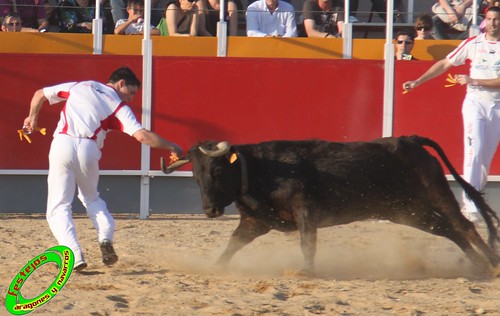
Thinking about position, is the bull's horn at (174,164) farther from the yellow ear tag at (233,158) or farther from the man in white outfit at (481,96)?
the man in white outfit at (481,96)

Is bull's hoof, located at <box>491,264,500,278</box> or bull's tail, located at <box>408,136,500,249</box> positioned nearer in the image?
bull's hoof, located at <box>491,264,500,278</box>

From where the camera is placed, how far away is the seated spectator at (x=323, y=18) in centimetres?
1073

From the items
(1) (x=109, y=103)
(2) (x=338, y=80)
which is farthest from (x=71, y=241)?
(2) (x=338, y=80)

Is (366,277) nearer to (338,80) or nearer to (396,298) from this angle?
(396,298)

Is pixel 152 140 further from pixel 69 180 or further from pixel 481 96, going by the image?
pixel 481 96

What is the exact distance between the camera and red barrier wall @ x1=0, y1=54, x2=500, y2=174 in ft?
32.4

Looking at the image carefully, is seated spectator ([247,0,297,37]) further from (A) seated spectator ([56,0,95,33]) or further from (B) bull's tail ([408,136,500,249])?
(B) bull's tail ([408,136,500,249])

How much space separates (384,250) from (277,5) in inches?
143

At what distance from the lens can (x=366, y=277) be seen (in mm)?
7008


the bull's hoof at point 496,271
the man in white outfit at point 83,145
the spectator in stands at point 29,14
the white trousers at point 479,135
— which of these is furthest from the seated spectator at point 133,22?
the bull's hoof at point 496,271

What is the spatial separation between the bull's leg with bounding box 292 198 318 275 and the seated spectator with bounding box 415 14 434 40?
3.91 metres

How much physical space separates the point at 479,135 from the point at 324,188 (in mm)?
2303

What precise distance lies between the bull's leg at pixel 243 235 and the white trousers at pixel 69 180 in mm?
749

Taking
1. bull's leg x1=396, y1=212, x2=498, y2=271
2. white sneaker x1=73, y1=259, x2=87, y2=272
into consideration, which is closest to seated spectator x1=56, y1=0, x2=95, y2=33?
white sneaker x1=73, y1=259, x2=87, y2=272
